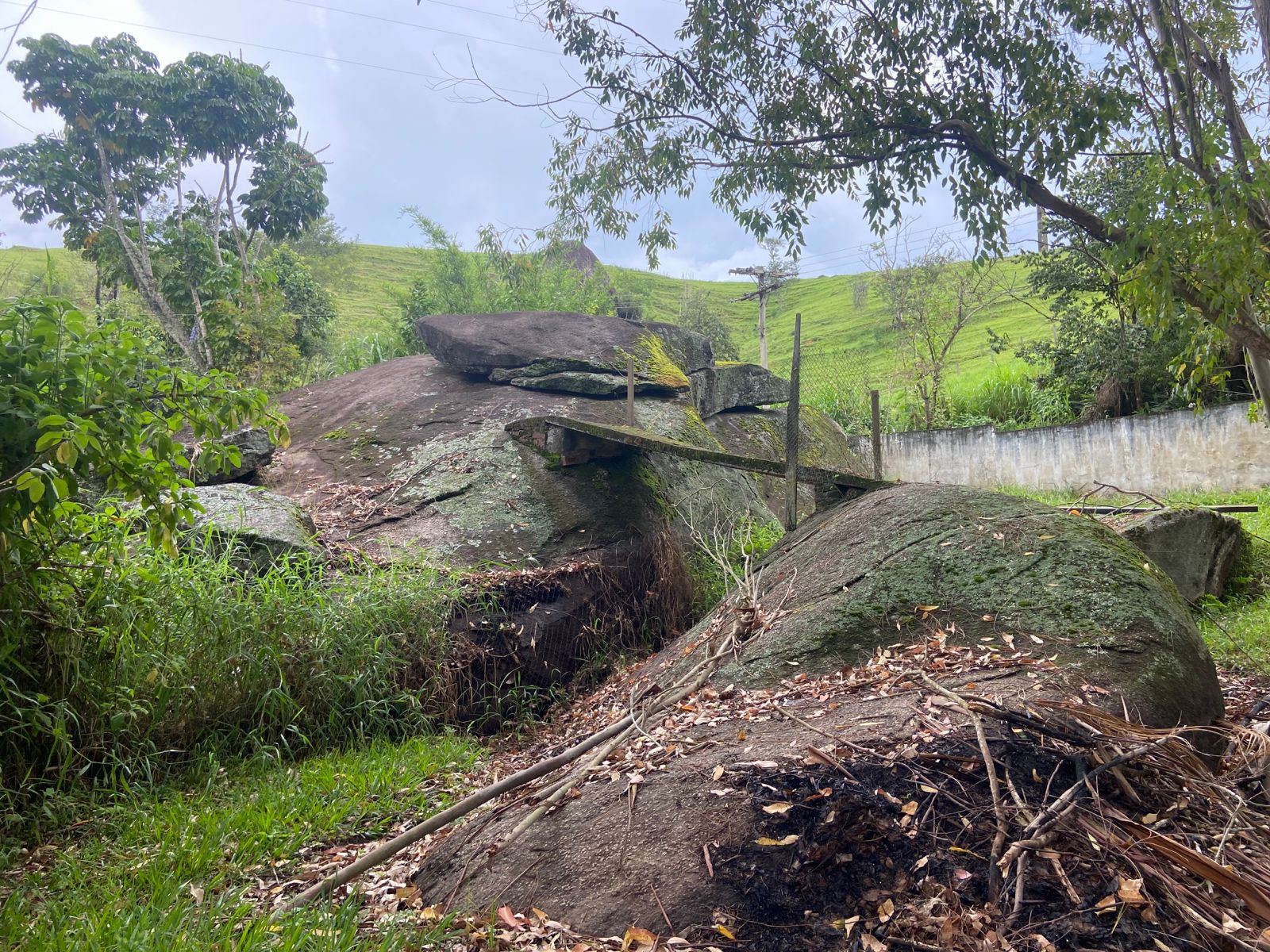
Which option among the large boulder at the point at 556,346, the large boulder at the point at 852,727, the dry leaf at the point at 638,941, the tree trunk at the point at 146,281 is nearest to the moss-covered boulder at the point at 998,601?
the large boulder at the point at 852,727

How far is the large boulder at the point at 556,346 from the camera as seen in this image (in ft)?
33.1

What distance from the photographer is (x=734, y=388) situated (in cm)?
1170

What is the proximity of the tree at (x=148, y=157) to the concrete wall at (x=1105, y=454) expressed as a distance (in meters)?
12.6

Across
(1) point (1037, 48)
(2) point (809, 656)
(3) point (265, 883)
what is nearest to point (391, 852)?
(3) point (265, 883)

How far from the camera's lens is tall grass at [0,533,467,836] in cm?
362

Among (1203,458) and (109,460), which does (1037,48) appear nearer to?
(109,460)

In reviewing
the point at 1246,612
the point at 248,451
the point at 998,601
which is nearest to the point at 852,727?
the point at 998,601

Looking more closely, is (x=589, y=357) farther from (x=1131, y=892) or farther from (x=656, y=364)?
(x=1131, y=892)

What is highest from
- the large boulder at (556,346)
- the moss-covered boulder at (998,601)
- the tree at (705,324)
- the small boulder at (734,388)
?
the tree at (705,324)

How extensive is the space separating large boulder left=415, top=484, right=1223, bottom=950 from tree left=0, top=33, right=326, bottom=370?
14.5 metres

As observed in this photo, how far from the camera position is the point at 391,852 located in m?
2.86

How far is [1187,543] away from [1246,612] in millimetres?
579

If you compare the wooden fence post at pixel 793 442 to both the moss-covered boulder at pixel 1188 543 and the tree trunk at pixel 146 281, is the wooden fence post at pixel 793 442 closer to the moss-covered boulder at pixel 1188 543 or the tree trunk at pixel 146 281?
the moss-covered boulder at pixel 1188 543

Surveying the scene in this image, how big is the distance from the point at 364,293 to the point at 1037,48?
4290cm
